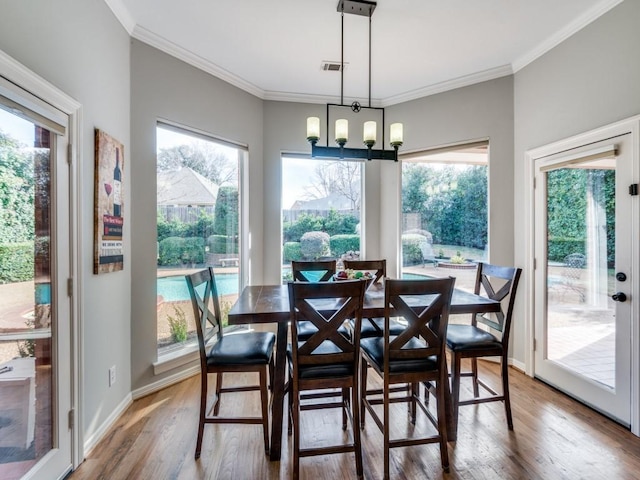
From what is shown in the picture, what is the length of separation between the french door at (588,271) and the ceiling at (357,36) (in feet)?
3.57

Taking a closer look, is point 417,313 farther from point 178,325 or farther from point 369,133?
point 178,325

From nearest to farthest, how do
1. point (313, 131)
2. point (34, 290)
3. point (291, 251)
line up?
point (34, 290), point (313, 131), point (291, 251)

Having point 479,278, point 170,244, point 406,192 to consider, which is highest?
point 406,192

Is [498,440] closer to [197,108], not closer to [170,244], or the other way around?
[170,244]

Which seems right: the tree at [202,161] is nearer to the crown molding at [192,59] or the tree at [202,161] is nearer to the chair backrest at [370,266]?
the crown molding at [192,59]

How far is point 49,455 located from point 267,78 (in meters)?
3.56

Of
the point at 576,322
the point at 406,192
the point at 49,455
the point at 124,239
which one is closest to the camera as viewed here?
the point at 49,455

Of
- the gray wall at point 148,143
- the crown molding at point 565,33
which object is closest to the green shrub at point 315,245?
the gray wall at point 148,143

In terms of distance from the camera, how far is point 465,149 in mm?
3713

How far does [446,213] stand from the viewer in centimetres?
388

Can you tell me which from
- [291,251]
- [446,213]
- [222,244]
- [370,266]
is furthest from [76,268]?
[446,213]

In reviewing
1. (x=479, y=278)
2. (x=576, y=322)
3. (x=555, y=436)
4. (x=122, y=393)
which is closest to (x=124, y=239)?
(x=122, y=393)

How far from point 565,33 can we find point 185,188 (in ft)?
11.9

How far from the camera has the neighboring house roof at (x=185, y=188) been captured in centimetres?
302
